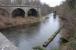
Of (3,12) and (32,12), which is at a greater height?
(3,12)

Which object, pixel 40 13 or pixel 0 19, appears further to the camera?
pixel 40 13

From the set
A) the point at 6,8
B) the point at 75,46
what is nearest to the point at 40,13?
the point at 6,8

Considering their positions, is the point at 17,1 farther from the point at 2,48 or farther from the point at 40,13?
the point at 2,48

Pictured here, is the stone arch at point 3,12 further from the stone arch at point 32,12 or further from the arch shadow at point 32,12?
the stone arch at point 32,12

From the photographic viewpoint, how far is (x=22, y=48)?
1778cm

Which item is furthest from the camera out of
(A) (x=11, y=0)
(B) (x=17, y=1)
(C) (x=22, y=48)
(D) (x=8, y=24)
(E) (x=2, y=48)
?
(B) (x=17, y=1)

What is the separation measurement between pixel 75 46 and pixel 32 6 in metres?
44.9

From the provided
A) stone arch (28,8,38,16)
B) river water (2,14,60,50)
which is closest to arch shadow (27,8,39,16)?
stone arch (28,8,38,16)

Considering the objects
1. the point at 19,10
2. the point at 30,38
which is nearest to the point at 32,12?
the point at 19,10

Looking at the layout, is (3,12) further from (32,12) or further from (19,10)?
(32,12)

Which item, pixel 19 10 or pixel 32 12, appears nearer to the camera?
pixel 19 10

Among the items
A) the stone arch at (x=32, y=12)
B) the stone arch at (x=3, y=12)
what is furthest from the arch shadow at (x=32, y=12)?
the stone arch at (x=3, y=12)

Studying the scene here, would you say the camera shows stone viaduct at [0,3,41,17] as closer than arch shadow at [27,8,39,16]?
Yes

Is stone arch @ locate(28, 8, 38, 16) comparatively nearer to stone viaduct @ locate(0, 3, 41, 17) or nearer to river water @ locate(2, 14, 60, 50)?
stone viaduct @ locate(0, 3, 41, 17)
